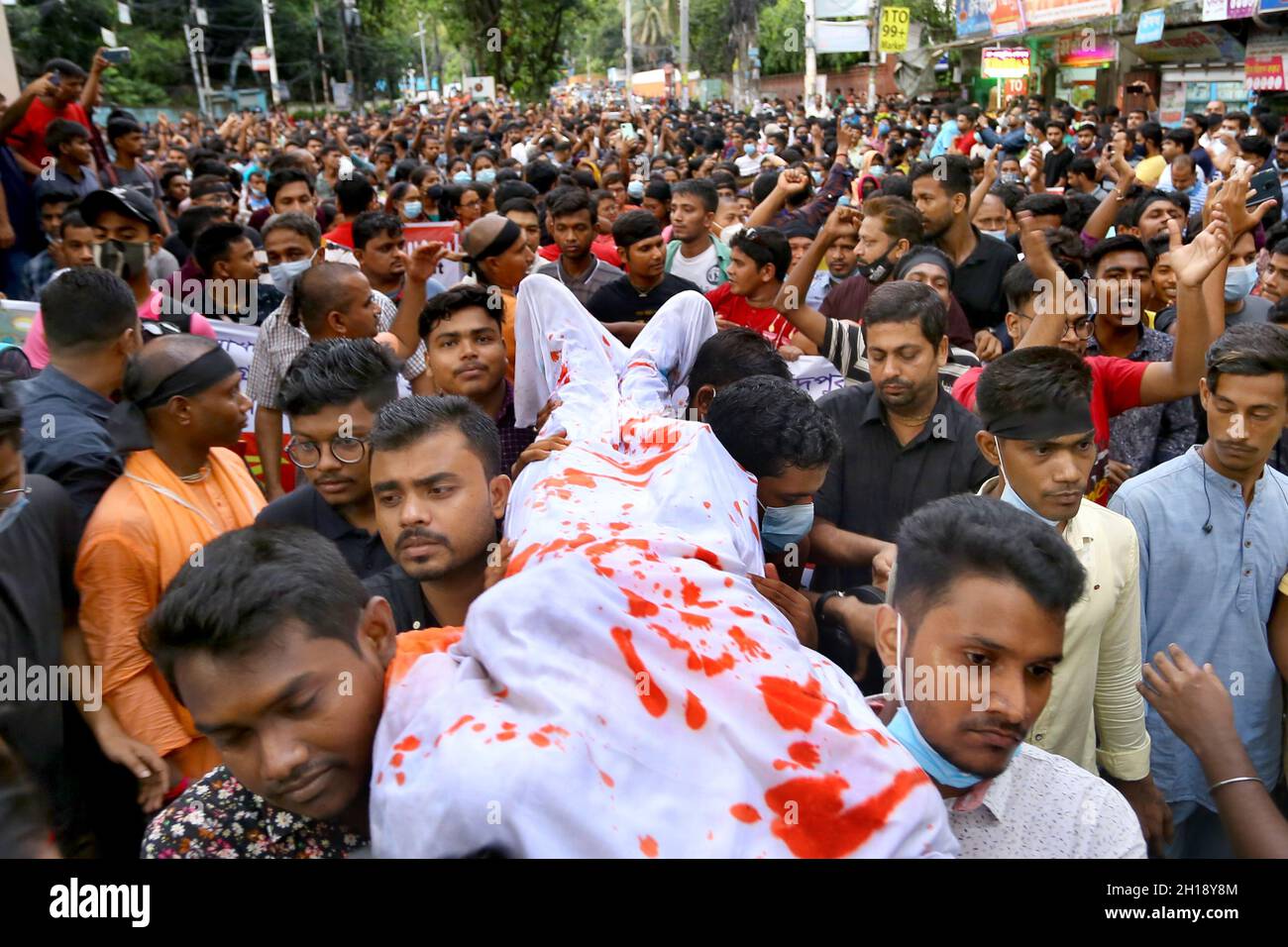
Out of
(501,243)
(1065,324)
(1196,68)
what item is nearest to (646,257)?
(501,243)

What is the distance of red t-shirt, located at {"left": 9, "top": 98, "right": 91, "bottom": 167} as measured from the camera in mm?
6613

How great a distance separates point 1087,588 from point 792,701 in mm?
1158

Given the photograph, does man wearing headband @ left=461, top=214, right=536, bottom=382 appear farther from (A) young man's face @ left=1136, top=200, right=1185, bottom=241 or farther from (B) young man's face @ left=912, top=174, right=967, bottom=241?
(A) young man's face @ left=1136, top=200, right=1185, bottom=241

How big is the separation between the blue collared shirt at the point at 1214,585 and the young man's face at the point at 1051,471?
1.11 ft

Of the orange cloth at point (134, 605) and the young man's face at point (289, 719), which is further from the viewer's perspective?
the orange cloth at point (134, 605)

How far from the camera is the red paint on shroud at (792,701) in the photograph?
131 cm

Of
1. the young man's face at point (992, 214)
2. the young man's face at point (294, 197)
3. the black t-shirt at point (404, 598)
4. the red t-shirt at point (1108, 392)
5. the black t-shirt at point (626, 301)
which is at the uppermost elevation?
the young man's face at point (294, 197)

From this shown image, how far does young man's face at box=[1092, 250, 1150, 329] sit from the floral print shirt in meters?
3.36

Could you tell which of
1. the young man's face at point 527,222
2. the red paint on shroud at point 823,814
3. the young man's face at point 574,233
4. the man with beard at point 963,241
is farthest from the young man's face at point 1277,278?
the red paint on shroud at point 823,814

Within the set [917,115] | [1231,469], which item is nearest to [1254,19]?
[917,115]

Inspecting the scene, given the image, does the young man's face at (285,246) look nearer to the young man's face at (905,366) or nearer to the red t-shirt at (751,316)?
the red t-shirt at (751,316)

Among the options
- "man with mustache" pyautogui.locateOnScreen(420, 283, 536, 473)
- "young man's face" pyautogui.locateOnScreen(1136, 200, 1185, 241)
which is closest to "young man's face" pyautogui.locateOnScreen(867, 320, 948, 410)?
"man with mustache" pyautogui.locateOnScreen(420, 283, 536, 473)

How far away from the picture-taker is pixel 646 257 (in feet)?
15.6

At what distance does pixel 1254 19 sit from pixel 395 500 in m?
17.7
